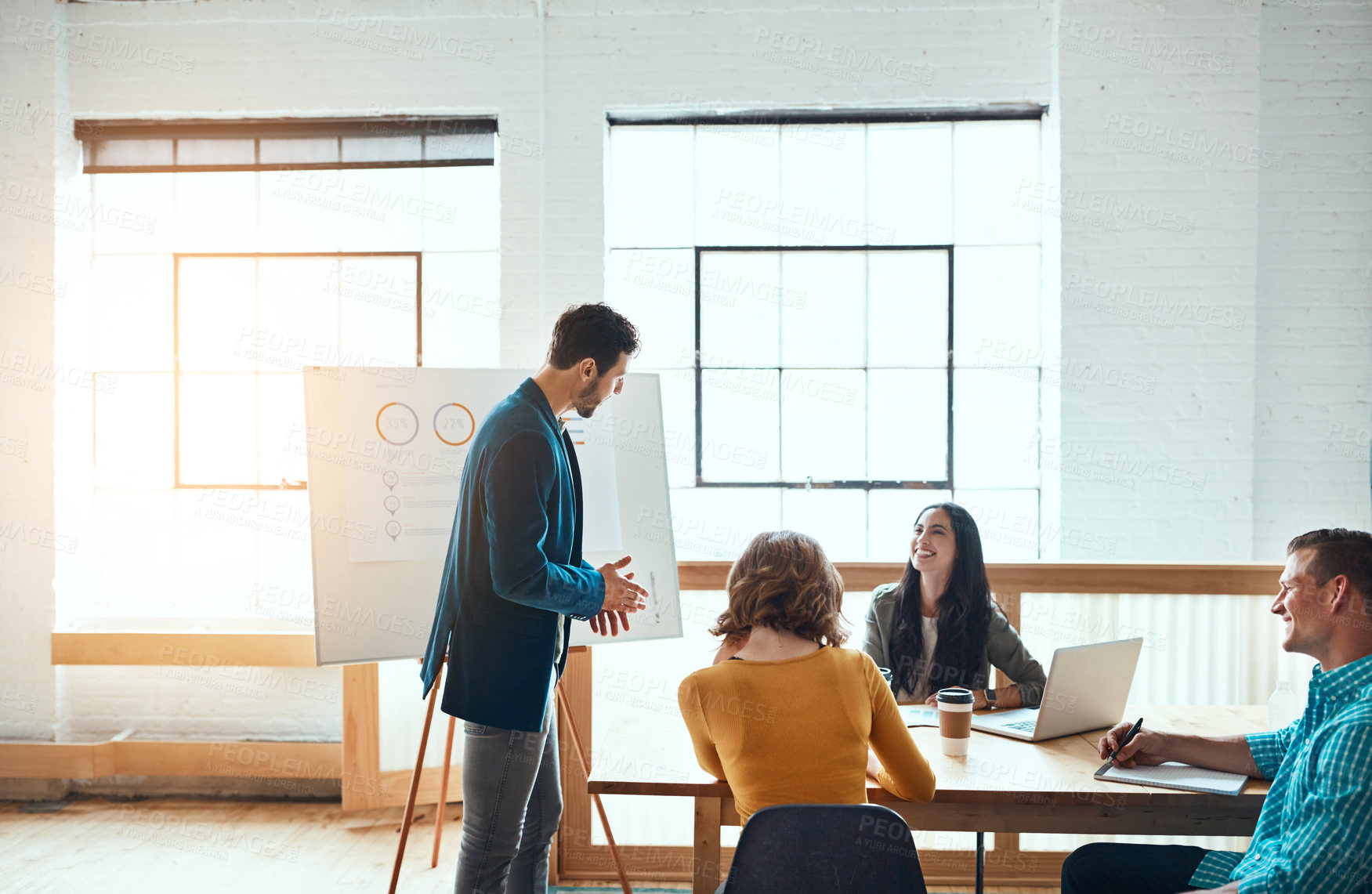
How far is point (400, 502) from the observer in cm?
251

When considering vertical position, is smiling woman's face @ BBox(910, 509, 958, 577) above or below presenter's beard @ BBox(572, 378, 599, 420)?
below

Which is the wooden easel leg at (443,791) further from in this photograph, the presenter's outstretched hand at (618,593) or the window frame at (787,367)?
the window frame at (787,367)

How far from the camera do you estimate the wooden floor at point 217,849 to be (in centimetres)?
271

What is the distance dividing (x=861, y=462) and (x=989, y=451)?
1.61 feet

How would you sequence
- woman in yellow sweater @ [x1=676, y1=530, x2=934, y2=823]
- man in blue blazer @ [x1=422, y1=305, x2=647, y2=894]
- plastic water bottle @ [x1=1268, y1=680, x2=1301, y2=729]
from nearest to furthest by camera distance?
woman in yellow sweater @ [x1=676, y1=530, x2=934, y2=823] < man in blue blazer @ [x1=422, y1=305, x2=647, y2=894] < plastic water bottle @ [x1=1268, y1=680, x2=1301, y2=729]

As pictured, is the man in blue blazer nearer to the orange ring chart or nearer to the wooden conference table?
the wooden conference table

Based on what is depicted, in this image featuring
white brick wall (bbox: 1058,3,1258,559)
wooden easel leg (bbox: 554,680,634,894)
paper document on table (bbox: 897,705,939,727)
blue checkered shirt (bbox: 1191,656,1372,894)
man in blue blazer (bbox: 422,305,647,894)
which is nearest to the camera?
blue checkered shirt (bbox: 1191,656,1372,894)

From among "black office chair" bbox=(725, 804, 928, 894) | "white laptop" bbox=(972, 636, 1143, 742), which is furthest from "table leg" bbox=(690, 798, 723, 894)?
"white laptop" bbox=(972, 636, 1143, 742)

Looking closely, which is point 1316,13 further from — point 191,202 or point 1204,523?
point 191,202

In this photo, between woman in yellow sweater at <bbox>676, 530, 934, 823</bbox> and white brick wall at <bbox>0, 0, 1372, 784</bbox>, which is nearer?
woman in yellow sweater at <bbox>676, 530, 934, 823</bbox>

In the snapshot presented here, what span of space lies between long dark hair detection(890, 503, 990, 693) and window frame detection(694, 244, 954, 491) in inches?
36.9

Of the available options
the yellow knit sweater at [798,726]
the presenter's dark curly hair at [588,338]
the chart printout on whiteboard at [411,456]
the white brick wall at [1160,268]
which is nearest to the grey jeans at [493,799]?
the yellow knit sweater at [798,726]

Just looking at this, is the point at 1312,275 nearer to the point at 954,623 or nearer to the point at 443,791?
the point at 954,623

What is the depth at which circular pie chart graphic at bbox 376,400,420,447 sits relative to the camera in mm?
2521
